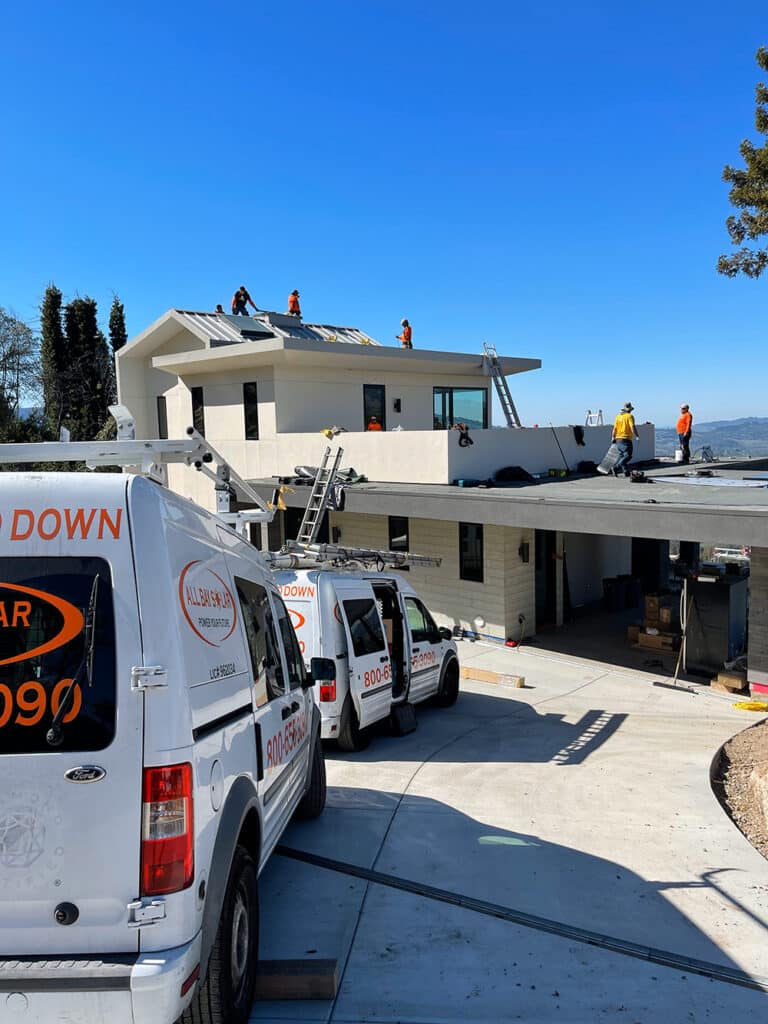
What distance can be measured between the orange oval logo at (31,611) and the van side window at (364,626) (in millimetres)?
5595

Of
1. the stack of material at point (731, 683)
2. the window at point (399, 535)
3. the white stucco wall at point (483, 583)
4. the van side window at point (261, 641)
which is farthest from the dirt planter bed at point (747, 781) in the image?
the window at point (399, 535)

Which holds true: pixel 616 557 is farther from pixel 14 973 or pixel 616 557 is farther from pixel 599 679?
pixel 14 973

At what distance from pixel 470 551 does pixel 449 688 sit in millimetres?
4415

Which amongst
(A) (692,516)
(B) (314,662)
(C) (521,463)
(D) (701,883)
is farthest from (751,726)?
(C) (521,463)

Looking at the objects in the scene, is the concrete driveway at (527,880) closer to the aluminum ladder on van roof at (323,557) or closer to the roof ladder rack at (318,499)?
the aluminum ladder on van roof at (323,557)

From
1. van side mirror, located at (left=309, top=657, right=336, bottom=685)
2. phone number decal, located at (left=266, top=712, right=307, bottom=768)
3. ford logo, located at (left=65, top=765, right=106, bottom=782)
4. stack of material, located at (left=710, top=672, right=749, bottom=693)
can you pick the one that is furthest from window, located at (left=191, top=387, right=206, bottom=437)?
ford logo, located at (left=65, top=765, right=106, bottom=782)

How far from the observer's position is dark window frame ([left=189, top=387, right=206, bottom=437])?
22250 millimetres

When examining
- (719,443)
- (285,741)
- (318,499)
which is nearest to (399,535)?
(318,499)

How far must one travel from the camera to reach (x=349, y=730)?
8789mm

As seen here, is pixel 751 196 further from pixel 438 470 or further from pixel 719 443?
pixel 719 443

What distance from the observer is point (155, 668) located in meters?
3.09

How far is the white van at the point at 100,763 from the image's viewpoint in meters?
3.00

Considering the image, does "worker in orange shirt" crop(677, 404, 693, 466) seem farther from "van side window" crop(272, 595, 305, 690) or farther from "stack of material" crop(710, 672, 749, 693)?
"van side window" crop(272, 595, 305, 690)

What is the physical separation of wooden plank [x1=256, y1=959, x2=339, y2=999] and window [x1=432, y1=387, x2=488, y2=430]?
62.8 ft
